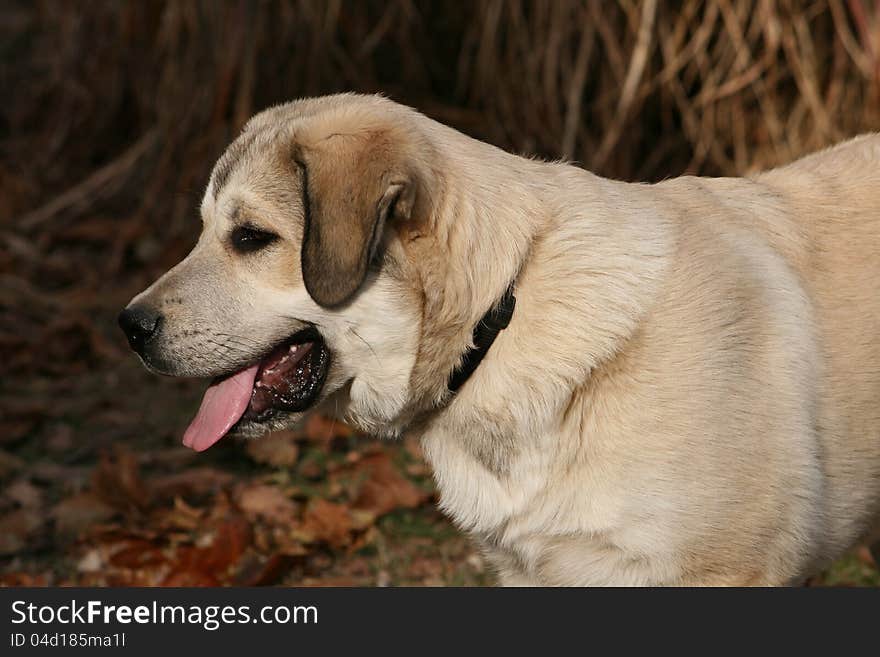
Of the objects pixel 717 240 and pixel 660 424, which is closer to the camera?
pixel 660 424

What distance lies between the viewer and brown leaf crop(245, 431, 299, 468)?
6.08 meters

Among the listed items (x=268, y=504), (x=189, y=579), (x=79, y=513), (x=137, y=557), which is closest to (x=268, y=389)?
(x=189, y=579)

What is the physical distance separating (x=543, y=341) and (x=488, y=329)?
0.54ft

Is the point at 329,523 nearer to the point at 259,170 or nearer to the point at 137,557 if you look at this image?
the point at 137,557

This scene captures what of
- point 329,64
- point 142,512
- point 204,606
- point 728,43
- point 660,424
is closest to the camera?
point 660,424

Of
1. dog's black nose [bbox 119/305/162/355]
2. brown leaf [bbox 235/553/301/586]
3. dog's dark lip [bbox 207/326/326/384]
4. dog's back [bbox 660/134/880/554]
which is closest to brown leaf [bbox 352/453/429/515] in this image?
Result: brown leaf [bbox 235/553/301/586]

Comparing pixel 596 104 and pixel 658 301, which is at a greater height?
pixel 658 301

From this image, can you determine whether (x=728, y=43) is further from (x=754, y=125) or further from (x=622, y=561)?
(x=622, y=561)

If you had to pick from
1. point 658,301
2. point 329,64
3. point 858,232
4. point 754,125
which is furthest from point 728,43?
point 658,301

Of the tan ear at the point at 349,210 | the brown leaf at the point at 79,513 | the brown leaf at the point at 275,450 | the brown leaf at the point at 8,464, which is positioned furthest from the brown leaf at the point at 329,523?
the tan ear at the point at 349,210

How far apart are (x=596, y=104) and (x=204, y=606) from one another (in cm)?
469

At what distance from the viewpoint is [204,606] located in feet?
13.3

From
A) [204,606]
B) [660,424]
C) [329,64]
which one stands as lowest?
[204,606]

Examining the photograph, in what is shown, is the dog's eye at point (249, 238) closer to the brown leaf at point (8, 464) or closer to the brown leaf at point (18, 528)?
the brown leaf at point (18, 528)
